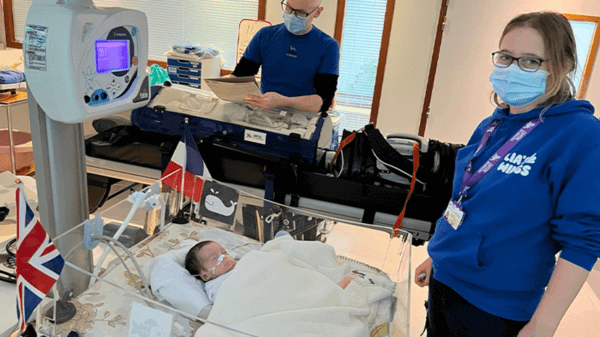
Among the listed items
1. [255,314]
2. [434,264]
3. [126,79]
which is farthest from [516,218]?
[126,79]

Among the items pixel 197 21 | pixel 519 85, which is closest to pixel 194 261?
pixel 519 85

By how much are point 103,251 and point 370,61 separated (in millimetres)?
4082

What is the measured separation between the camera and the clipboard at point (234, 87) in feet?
6.92

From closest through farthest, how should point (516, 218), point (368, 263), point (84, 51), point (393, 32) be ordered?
point (84, 51), point (516, 218), point (368, 263), point (393, 32)

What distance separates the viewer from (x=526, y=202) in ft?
3.31

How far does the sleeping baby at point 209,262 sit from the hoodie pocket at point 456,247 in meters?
0.24

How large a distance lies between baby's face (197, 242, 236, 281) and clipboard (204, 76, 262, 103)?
981 millimetres

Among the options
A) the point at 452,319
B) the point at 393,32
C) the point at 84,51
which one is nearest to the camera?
the point at 84,51

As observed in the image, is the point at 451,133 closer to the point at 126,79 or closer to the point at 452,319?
the point at 452,319

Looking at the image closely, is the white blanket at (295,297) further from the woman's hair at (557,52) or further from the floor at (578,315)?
the floor at (578,315)

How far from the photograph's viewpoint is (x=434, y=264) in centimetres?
129

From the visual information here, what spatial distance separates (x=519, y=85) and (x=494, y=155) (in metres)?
0.18

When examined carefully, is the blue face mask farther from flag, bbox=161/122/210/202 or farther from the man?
the man

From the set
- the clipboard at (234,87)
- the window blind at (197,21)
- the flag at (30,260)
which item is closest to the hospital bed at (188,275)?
the flag at (30,260)
